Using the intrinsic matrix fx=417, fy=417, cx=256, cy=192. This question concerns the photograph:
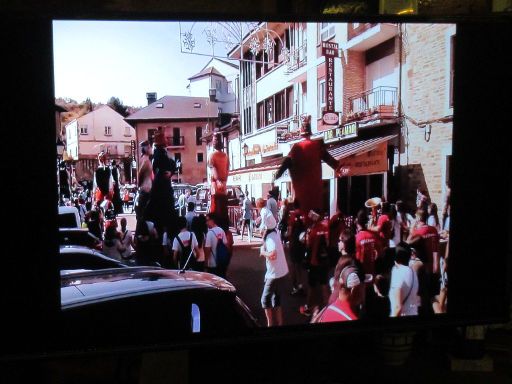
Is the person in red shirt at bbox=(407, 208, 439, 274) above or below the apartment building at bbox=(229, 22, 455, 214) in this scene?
below

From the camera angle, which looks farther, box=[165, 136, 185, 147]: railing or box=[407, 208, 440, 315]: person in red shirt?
box=[407, 208, 440, 315]: person in red shirt

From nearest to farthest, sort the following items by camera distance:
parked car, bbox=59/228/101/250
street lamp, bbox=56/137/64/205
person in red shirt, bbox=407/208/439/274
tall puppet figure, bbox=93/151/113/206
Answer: street lamp, bbox=56/137/64/205 → parked car, bbox=59/228/101/250 → tall puppet figure, bbox=93/151/113/206 → person in red shirt, bbox=407/208/439/274

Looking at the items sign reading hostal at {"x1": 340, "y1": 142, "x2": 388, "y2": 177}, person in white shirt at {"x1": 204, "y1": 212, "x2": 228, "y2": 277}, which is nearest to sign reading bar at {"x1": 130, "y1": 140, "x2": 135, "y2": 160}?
person in white shirt at {"x1": 204, "y1": 212, "x2": 228, "y2": 277}

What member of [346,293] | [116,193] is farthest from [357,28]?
[116,193]

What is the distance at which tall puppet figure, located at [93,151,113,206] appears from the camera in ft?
6.52

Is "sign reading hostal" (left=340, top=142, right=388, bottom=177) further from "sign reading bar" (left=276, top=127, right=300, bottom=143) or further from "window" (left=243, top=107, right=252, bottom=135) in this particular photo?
"window" (left=243, top=107, right=252, bottom=135)

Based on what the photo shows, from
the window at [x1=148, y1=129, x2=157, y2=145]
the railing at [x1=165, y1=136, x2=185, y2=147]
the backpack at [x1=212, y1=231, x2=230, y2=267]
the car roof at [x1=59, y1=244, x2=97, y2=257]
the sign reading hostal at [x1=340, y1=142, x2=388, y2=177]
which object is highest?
the window at [x1=148, y1=129, x2=157, y2=145]

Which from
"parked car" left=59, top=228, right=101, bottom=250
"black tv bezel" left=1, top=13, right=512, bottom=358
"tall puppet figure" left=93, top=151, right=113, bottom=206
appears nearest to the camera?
"black tv bezel" left=1, top=13, right=512, bottom=358

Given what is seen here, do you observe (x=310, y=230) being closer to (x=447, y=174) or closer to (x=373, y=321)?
(x=373, y=321)

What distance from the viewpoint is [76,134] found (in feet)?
6.40

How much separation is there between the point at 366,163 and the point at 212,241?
840 mm

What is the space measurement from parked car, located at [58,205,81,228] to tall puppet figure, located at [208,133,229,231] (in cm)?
61
